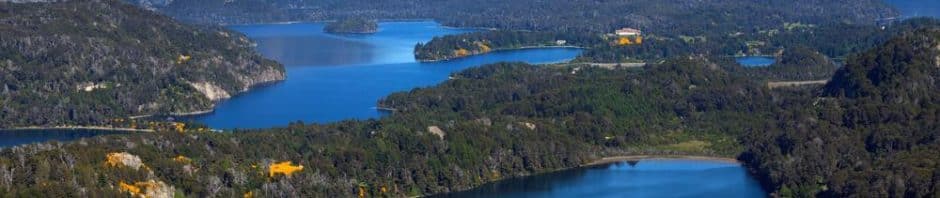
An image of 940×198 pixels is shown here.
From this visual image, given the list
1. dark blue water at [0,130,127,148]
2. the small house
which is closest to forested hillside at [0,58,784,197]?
dark blue water at [0,130,127,148]

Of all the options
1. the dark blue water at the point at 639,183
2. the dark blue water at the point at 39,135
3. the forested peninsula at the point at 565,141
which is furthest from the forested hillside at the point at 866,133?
the dark blue water at the point at 39,135

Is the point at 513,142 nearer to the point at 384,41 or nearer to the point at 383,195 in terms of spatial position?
the point at 383,195

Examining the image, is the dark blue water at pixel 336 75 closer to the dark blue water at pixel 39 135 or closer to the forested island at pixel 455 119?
the forested island at pixel 455 119

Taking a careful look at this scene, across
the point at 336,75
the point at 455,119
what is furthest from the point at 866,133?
the point at 336,75

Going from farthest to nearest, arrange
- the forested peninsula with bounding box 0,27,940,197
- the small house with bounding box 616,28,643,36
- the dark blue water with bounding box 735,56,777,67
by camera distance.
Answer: the small house with bounding box 616,28,643,36
the dark blue water with bounding box 735,56,777,67
the forested peninsula with bounding box 0,27,940,197

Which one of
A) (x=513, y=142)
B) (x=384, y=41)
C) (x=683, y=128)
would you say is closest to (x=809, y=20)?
(x=384, y=41)

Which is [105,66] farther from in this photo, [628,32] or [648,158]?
[628,32]

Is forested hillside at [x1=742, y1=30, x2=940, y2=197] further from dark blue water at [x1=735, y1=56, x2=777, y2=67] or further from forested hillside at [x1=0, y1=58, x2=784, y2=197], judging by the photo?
dark blue water at [x1=735, y1=56, x2=777, y2=67]
